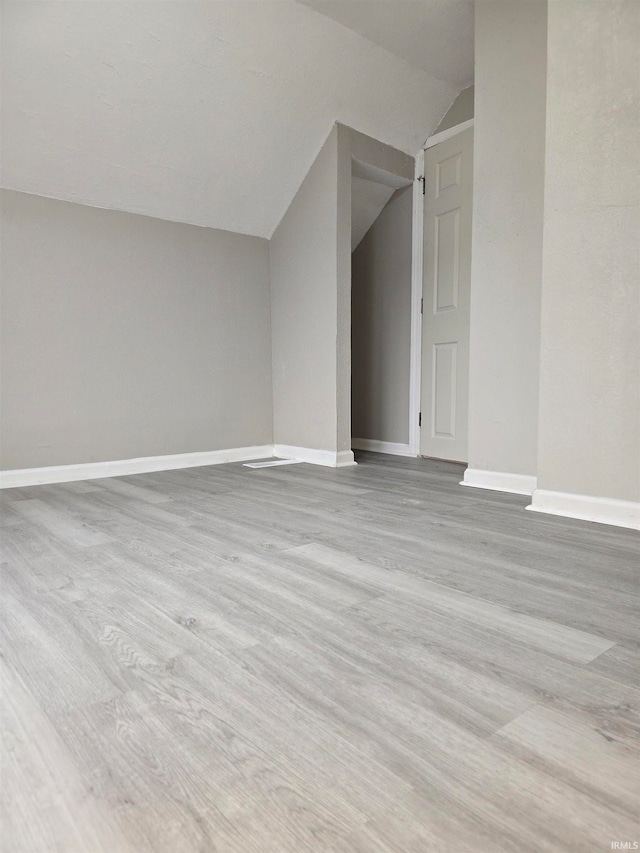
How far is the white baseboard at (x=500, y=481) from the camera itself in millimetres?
2787

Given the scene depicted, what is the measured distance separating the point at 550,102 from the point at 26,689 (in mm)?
2641

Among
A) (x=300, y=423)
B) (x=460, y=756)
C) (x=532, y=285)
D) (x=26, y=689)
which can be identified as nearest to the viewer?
(x=460, y=756)

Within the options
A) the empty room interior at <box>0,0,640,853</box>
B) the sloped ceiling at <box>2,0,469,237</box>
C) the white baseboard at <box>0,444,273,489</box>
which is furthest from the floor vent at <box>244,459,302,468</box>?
the sloped ceiling at <box>2,0,469,237</box>

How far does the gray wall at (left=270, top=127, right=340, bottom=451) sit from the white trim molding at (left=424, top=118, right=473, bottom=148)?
760 mm

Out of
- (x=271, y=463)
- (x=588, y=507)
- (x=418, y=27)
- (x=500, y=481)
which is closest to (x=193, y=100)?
(x=418, y=27)

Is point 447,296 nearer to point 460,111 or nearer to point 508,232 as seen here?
point 508,232

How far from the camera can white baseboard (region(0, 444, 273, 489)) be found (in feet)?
10.2

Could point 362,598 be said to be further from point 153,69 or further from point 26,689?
point 153,69

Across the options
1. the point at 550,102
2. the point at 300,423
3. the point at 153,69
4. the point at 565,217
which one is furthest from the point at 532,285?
the point at 153,69

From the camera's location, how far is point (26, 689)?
1032mm

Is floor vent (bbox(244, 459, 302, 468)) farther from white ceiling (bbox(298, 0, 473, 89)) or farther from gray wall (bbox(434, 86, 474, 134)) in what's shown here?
white ceiling (bbox(298, 0, 473, 89))

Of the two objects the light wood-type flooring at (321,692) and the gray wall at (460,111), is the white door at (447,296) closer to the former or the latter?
the gray wall at (460,111)

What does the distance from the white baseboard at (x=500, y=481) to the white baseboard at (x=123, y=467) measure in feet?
5.43

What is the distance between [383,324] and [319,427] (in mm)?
1070
